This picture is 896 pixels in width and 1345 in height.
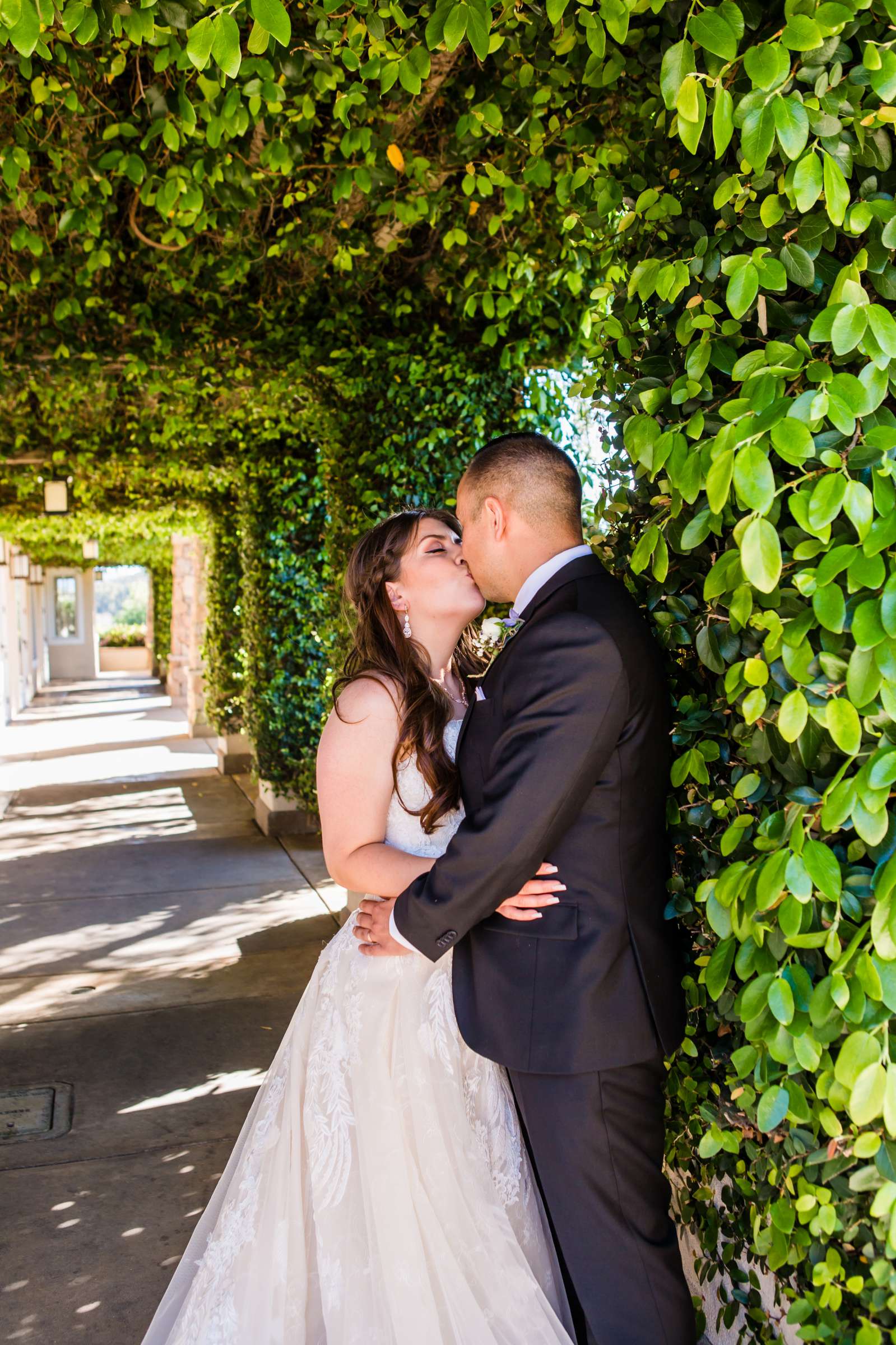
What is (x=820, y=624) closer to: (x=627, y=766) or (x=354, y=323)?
(x=627, y=766)

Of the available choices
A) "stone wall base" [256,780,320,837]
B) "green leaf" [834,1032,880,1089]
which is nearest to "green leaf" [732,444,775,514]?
"green leaf" [834,1032,880,1089]

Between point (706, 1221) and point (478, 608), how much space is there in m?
1.48

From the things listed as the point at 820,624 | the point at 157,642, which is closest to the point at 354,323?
the point at 820,624

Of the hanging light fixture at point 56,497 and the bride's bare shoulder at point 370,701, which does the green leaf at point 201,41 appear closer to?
the bride's bare shoulder at point 370,701

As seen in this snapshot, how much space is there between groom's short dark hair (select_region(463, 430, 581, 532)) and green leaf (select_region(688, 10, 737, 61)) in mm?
870

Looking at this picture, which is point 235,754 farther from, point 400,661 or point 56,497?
point 400,661

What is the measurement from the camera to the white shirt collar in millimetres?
2268

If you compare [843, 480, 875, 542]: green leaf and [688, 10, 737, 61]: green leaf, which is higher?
[688, 10, 737, 61]: green leaf

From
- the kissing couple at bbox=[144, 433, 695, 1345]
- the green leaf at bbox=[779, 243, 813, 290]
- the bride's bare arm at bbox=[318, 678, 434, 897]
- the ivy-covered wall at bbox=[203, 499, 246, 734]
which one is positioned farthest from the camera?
the ivy-covered wall at bbox=[203, 499, 246, 734]

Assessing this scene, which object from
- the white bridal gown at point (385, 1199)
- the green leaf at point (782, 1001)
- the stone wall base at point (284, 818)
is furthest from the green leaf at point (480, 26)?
the stone wall base at point (284, 818)

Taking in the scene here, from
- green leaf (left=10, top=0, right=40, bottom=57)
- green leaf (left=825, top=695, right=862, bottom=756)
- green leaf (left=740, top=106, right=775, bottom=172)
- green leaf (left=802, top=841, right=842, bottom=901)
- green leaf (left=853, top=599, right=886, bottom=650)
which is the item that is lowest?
green leaf (left=802, top=841, right=842, bottom=901)

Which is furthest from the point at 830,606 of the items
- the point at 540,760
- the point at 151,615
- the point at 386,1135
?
the point at 151,615

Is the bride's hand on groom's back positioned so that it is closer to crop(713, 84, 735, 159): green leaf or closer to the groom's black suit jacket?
the groom's black suit jacket

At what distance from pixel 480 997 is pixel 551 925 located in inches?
9.8
